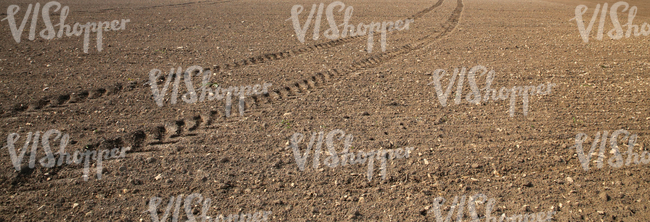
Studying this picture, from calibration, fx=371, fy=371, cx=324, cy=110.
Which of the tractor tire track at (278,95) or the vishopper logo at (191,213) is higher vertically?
the tractor tire track at (278,95)

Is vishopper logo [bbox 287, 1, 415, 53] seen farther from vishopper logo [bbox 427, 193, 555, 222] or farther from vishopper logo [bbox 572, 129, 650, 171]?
vishopper logo [bbox 427, 193, 555, 222]

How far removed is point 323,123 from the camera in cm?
502

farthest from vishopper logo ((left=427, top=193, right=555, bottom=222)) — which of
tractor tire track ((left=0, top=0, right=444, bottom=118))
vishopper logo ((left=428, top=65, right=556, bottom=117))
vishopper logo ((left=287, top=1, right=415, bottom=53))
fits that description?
vishopper logo ((left=287, top=1, right=415, bottom=53))

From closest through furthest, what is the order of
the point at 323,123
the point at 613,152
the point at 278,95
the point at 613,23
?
the point at 613,152 → the point at 323,123 → the point at 278,95 → the point at 613,23

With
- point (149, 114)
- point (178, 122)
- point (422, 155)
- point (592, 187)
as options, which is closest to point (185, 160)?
point (178, 122)

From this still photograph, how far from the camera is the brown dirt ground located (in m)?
3.63

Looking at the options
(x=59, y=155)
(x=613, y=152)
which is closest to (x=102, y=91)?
(x=59, y=155)

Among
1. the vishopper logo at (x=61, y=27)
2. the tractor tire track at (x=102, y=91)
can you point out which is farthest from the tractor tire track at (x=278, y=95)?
the vishopper logo at (x=61, y=27)

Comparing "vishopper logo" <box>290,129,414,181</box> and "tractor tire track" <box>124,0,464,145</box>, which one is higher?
"tractor tire track" <box>124,0,464,145</box>

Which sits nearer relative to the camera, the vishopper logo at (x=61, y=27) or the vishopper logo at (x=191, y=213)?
the vishopper logo at (x=191, y=213)

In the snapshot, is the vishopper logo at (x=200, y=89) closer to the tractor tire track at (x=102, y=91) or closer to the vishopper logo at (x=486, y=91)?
the tractor tire track at (x=102, y=91)

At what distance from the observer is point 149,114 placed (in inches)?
206

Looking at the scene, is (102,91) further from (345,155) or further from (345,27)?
(345,27)

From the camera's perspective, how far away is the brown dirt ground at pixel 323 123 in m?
3.63
